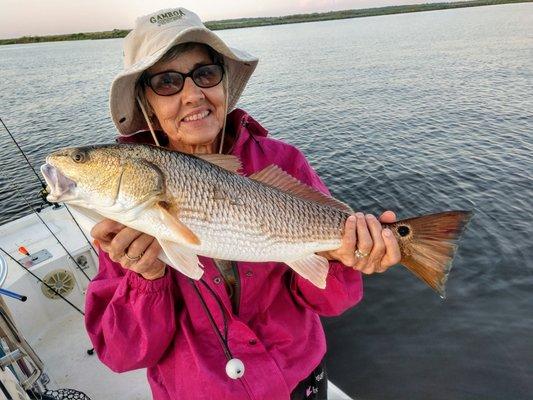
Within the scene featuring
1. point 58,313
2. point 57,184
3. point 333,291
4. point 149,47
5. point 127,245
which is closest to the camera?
point 127,245

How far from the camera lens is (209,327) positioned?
2.39 meters

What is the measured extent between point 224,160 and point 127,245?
79 centimetres

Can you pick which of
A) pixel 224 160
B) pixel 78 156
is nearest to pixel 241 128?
pixel 224 160

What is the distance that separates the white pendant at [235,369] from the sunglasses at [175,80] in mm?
1697

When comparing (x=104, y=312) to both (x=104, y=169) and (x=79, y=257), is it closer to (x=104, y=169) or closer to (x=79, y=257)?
(x=104, y=169)

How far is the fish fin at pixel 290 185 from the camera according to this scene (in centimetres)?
253

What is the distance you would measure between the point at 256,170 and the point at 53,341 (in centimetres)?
426

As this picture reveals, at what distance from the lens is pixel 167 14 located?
100 inches

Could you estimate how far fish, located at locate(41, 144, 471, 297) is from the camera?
2184 millimetres

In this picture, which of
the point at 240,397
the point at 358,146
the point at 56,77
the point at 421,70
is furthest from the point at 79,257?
the point at 56,77

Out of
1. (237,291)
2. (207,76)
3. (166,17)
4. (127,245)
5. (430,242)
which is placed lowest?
(237,291)

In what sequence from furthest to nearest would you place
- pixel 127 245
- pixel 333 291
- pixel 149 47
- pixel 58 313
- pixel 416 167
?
pixel 416 167, pixel 58 313, pixel 333 291, pixel 149 47, pixel 127 245

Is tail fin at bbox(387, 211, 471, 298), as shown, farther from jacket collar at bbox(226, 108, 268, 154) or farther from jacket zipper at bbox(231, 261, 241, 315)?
jacket collar at bbox(226, 108, 268, 154)

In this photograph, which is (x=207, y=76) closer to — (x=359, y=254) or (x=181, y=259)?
(x=181, y=259)
